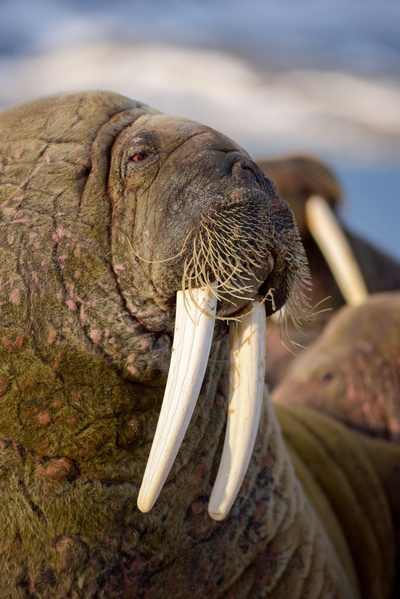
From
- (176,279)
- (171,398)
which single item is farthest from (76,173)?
(171,398)

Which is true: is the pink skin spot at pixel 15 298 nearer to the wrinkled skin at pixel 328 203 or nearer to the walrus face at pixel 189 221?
the walrus face at pixel 189 221

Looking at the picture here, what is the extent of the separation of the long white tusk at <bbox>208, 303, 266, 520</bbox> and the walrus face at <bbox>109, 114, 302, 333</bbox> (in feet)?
0.32

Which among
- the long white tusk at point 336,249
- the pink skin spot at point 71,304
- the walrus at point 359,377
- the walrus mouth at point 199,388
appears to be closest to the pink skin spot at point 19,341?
the pink skin spot at point 71,304

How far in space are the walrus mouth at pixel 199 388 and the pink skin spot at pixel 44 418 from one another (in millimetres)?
359

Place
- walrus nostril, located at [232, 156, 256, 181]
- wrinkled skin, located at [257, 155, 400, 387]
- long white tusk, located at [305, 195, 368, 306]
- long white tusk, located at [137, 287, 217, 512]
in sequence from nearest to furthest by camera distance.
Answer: long white tusk, located at [137, 287, 217, 512] → walrus nostril, located at [232, 156, 256, 181] → long white tusk, located at [305, 195, 368, 306] → wrinkled skin, located at [257, 155, 400, 387]

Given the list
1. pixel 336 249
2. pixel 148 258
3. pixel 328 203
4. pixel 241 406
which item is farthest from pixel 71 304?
pixel 328 203

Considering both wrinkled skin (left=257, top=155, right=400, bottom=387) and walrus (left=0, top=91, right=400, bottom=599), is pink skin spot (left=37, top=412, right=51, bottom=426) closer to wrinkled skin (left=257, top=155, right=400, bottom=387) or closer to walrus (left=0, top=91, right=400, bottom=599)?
walrus (left=0, top=91, right=400, bottom=599)

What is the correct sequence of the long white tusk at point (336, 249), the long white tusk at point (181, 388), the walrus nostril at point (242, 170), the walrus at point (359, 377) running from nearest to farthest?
the long white tusk at point (181, 388) → the walrus nostril at point (242, 170) → the walrus at point (359, 377) → the long white tusk at point (336, 249)

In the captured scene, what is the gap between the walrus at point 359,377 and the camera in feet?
14.4

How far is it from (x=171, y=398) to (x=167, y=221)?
54 cm

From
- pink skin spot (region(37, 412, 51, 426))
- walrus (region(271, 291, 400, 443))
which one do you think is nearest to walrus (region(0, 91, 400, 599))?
pink skin spot (region(37, 412, 51, 426))

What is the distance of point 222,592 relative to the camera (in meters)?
2.35

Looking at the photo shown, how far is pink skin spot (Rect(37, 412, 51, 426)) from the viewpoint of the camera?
6.46ft

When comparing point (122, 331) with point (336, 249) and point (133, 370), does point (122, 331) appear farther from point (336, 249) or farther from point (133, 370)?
point (336, 249)
